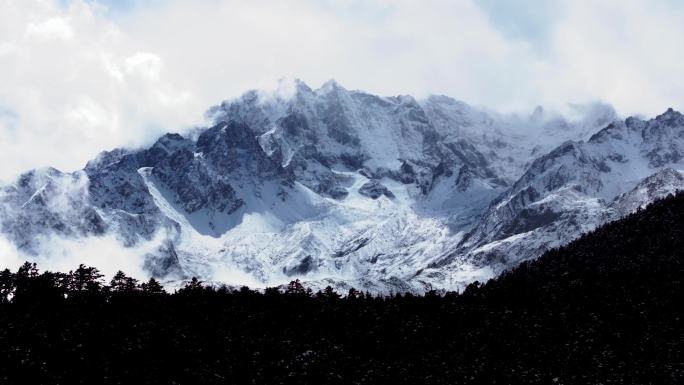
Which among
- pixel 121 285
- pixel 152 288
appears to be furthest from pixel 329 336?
pixel 121 285

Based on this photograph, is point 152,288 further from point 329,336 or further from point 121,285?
point 329,336

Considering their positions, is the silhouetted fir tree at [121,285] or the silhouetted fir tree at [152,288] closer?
the silhouetted fir tree at [121,285]

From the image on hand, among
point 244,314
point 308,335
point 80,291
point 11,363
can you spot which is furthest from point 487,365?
point 80,291

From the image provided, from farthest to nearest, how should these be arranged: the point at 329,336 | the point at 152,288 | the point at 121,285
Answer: the point at 152,288
the point at 121,285
the point at 329,336

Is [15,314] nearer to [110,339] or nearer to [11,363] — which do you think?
[110,339]

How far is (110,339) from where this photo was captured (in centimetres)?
14462

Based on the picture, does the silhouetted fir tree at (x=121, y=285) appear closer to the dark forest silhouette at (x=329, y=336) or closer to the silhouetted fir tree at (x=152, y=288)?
the dark forest silhouette at (x=329, y=336)

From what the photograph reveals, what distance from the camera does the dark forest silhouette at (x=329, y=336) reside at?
134 metres

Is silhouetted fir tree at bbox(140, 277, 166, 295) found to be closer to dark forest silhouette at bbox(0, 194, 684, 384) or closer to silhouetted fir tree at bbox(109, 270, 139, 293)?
dark forest silhouette at bbox(0, 194, 684, 384)

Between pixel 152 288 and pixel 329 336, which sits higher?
pixel 152 288

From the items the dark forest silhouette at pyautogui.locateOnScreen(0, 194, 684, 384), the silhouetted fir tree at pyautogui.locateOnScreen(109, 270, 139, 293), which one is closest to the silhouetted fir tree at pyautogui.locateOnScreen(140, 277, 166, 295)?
the dark forest silhouette at pyautogui.locateOnScreen(0, 194, 684, 384)

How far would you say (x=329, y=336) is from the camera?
162 metres

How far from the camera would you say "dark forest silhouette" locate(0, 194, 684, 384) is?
133625 mm

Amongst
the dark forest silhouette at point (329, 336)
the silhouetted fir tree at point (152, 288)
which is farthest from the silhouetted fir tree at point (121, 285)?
the silhouetted fir tree at point (152, 288)
